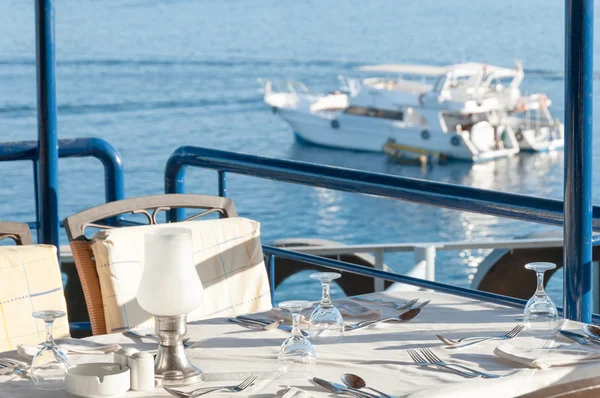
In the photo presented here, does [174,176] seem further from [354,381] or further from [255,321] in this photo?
[354,381]

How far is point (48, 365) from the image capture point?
1.41m

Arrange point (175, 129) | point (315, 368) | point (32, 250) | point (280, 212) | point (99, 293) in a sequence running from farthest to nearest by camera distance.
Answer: point (175, 129) < point (280, 212) < point (99, 293) < point (32, 250) < point (315, 368)

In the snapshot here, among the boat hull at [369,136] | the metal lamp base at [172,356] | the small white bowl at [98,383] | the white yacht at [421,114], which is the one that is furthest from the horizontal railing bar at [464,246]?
the boat hull at [369,136]

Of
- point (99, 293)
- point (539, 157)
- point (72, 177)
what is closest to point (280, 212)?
point (72, 177)

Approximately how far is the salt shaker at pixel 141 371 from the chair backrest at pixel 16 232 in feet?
2.28

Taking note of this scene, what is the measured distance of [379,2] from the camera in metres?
72.9

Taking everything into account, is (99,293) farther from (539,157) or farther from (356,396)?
(539,157)

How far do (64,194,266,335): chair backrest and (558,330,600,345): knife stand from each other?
943 mm

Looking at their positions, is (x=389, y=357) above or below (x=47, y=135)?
below

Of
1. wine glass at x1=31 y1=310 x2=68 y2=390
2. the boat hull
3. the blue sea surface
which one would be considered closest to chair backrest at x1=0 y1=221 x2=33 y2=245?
wine glass at x1=31 y1=310 x2=68 y2=390

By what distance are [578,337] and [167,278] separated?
0.70m

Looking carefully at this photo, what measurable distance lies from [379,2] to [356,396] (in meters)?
73.4

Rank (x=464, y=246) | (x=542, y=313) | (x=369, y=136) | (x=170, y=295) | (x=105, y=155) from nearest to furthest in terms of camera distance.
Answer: (x=170, y=295) < (x=542, y=313) < (x=105, y=155) < (x=464, y=246) < (x=369, y=136)

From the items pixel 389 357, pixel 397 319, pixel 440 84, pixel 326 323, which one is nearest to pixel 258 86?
pixel 440 84
